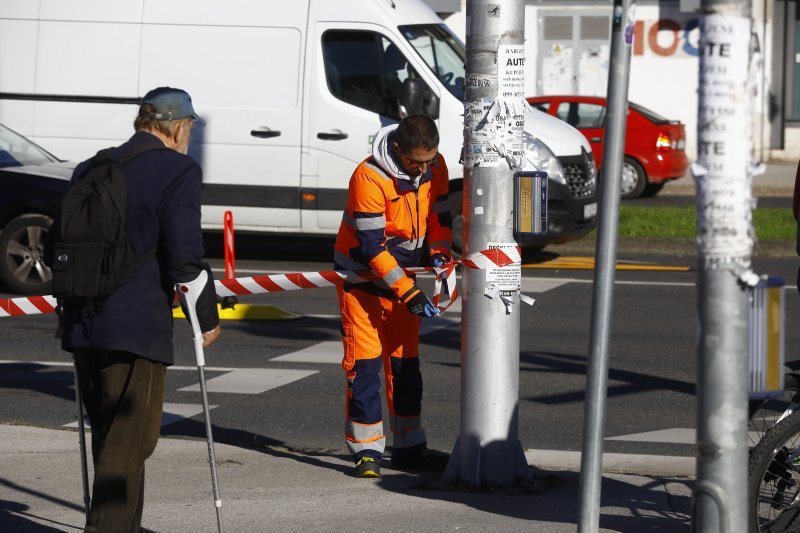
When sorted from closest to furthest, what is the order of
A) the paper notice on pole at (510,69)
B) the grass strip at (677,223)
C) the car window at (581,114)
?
1. the paper notice on pole at (510,69)
2. the grass strip at (677,223)
3. the car window at (581,114)

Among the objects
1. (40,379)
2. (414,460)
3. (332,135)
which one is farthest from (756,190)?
(414,460)

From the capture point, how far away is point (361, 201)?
22.1 ft

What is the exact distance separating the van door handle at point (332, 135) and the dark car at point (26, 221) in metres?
2.53

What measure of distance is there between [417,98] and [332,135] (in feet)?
3.05

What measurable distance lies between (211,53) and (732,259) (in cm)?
1154

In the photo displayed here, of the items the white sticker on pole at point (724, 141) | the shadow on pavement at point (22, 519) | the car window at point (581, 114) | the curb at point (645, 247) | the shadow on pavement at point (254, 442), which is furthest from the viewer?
the car window at point (581, 114)

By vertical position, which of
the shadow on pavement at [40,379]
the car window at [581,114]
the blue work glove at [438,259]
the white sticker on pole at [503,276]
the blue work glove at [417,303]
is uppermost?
the car window at [581,114]

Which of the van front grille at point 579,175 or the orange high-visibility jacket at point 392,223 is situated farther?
the van front grille at point 579,175

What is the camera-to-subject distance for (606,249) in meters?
4.09

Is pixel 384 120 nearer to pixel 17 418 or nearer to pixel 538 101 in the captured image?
pixel 17 418

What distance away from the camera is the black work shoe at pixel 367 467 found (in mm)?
6859

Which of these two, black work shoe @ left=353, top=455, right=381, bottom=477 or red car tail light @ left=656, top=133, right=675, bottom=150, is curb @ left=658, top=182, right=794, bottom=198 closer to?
red car tail light @ left=656, top=133, right=675, bottom=150

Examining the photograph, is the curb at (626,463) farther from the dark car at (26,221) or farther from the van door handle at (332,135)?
the van door handle at (332,135)

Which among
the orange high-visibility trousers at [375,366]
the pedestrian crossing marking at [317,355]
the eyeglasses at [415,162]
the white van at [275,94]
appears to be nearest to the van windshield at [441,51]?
the white van at [275,94]
